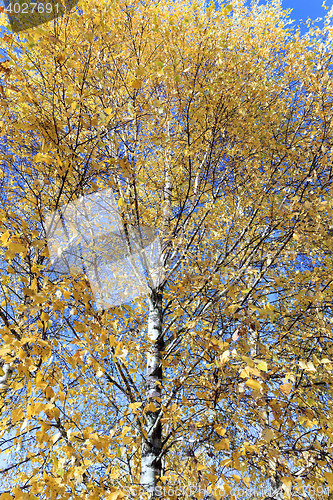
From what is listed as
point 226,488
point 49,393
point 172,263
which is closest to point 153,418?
point 226,488

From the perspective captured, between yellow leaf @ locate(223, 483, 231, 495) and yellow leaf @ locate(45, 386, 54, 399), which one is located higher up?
yellow leaf @ locate(45, 386, 54, 399)

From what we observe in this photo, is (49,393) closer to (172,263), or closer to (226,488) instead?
(226,488)

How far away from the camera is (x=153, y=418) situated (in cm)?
325

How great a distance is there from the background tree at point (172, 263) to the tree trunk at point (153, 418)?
0.07 ft

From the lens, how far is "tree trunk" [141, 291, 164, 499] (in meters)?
2.87

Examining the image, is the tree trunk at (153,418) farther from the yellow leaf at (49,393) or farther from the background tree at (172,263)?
the yellow leaf at (49,393)

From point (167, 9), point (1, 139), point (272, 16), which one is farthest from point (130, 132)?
point (272, 16)

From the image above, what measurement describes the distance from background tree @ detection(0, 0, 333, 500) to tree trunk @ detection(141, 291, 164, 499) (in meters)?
0.02

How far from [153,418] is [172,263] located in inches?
107

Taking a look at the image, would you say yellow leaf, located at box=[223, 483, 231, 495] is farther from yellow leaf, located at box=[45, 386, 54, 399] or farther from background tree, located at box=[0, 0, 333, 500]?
yellow leaf, located at box=[45, 386, 54, 399]

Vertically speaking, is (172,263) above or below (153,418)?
above

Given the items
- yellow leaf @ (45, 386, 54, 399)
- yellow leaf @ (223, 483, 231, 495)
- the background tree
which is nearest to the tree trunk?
the background tree

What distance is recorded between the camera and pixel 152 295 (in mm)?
4246

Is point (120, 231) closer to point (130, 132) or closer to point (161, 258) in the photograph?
point (161, 258)
